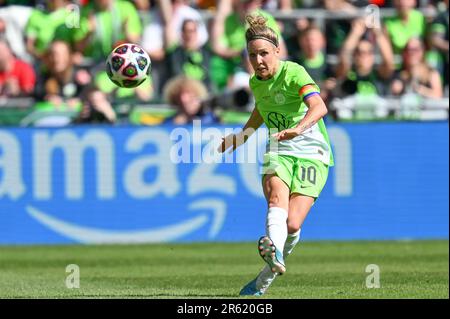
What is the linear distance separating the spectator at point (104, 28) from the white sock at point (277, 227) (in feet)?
28.9

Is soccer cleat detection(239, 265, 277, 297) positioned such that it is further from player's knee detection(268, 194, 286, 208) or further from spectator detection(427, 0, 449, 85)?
spectator detection(427, 0, 449, 85)

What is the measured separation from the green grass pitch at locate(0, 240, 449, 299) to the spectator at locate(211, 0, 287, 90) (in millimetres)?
3106

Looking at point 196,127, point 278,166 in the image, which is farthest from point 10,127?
point 278,166

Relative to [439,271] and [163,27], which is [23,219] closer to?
[163,27]

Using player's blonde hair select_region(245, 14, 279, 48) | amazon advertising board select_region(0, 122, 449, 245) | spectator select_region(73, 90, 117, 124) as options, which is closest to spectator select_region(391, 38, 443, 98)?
amazon advertising board select_region(0, 122, 449, 245)

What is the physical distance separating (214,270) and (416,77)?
22.3ft

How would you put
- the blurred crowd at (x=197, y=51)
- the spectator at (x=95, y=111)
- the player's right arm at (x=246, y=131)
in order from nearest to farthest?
the player's right arm at (x=246, y=131) < the spectator at (x=95, y=111) < the blurred crowd at (x=197, y=51)

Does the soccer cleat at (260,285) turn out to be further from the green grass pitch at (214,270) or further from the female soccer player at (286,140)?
the green grass pitch at (214,270)

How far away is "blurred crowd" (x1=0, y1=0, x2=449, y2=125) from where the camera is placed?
18.1 metres

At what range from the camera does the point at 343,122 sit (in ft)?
57.5

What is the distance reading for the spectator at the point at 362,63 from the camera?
18.3 meters

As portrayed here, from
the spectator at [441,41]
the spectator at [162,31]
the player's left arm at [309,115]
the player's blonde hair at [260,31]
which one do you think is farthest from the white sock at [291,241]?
the spectator at [441,41]

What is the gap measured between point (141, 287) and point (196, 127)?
616 cm

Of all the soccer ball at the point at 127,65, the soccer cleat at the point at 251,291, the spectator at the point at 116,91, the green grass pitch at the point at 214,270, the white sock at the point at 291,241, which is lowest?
the green grass pitch at the point at 214,270
